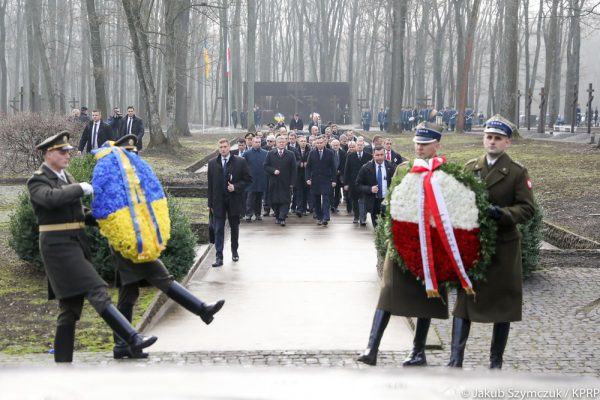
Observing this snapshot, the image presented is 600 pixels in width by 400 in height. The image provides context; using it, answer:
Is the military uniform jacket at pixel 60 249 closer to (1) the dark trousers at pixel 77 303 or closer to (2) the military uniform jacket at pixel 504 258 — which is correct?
(1) the dark trousers at pixel 77 303

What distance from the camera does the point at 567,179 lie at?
23266mm

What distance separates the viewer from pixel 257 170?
2030 centimetres

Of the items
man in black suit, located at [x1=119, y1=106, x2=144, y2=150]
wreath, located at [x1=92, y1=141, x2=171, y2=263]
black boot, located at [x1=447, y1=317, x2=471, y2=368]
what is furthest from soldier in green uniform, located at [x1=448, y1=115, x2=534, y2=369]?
man in black suit, located at [x1=119, y1=106, x2=144, y2=150]

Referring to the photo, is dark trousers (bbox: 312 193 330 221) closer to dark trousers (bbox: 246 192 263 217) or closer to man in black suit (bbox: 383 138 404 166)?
dark trousers (bbox: 246 192 263 217)

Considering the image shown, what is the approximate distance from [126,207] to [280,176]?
12010 millimetres

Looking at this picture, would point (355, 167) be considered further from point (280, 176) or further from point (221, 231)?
point (221, 231)

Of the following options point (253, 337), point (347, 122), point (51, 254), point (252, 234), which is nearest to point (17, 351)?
point (51, 254)

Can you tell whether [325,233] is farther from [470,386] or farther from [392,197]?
[470,386]

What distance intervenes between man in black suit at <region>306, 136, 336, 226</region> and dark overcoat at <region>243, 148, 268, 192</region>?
946 millimetres

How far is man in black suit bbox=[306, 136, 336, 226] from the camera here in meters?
19.8

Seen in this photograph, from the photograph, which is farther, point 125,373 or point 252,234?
point 252,234

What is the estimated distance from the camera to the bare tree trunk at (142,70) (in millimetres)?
32688

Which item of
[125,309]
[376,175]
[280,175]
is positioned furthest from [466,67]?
[125,309]

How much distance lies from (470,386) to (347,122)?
246ft
